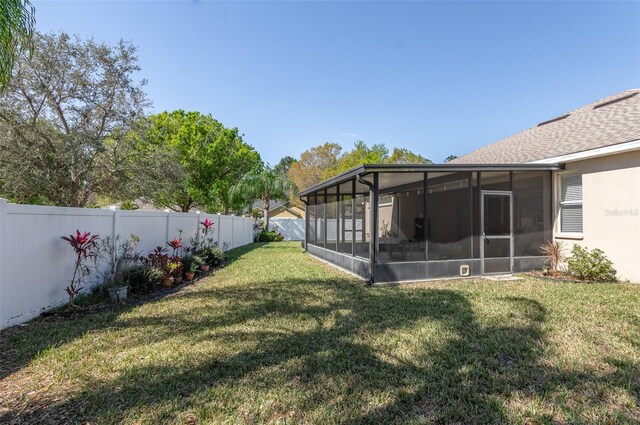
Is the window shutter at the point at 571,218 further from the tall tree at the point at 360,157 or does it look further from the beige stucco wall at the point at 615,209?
the tall tree at the point at 360,157

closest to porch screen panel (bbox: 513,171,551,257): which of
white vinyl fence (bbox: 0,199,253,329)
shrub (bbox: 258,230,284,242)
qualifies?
white vinyl fence (bbox: 0,199,253,329)

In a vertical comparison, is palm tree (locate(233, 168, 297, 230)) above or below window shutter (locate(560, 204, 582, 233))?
above

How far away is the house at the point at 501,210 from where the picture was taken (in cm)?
730

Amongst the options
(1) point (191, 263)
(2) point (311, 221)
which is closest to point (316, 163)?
(2) point (311, 221)

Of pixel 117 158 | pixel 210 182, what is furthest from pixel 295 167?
pixel 117 158

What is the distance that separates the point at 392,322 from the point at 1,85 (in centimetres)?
570

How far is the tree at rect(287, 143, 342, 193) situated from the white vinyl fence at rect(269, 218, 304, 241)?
47.5ft

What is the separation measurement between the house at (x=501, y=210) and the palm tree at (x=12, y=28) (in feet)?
18.2

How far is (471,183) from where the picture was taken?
26.9ft

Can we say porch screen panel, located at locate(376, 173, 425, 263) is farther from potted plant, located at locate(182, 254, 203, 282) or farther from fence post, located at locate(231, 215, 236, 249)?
fence post, located at locate(231, 215, 236, 249)

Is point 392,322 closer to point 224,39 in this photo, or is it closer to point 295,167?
point 224,39

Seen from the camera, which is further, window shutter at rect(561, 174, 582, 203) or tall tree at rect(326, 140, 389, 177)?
tall tree at rect(326, 140, 389, 177)

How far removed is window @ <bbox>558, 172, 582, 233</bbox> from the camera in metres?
8.20

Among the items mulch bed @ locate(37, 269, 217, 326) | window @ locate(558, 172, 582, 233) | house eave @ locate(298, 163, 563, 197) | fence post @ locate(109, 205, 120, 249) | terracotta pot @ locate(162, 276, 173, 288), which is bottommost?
mulch bed @ locate(37, 269, 217, 326)
